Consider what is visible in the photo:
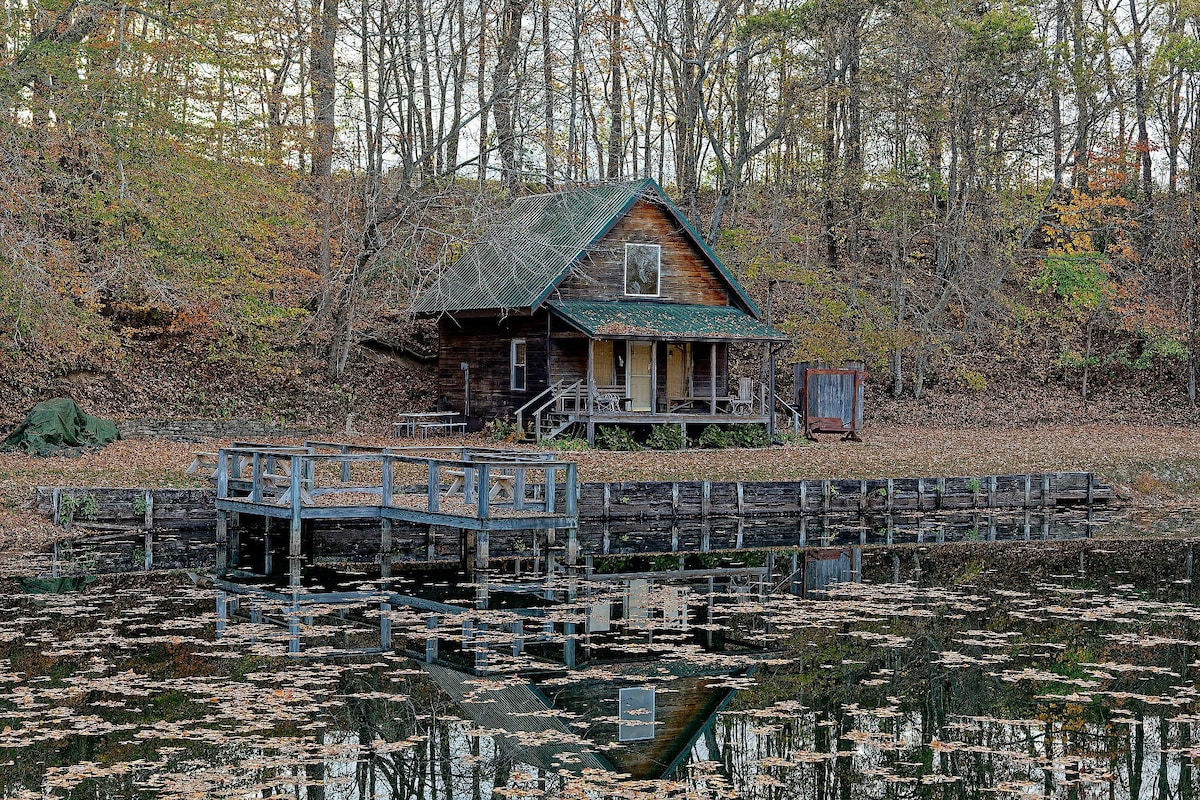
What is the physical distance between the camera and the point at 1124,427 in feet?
133

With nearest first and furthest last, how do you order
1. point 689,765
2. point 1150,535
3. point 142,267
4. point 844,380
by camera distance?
point 689,765 < point 142,267 < point 1150,535 < point 844,380

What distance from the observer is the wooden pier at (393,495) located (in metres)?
20.3

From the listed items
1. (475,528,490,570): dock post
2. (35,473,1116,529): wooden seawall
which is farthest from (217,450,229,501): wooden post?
(475,528,490,570): dock post

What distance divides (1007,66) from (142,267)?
28.9m

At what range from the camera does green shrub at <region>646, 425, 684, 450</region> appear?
32594 mm

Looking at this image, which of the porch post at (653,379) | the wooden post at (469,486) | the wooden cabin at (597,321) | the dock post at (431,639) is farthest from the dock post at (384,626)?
the porch post at (653,379)

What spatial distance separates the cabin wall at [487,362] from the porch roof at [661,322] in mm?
1453

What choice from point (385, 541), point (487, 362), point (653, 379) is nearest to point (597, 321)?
point (653, 379)

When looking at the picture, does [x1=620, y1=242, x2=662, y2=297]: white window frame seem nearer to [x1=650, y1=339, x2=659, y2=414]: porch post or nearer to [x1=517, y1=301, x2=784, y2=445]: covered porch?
[x1=517, y1=301, x2=784, y2=445]: covered porch

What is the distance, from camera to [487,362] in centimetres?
3625

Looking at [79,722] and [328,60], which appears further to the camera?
[328,60]

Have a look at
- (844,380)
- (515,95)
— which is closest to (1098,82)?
(844,380)

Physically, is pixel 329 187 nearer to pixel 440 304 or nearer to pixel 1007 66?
pixel 440 304

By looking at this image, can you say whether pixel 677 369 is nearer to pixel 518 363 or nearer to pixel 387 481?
pixel 518 363
